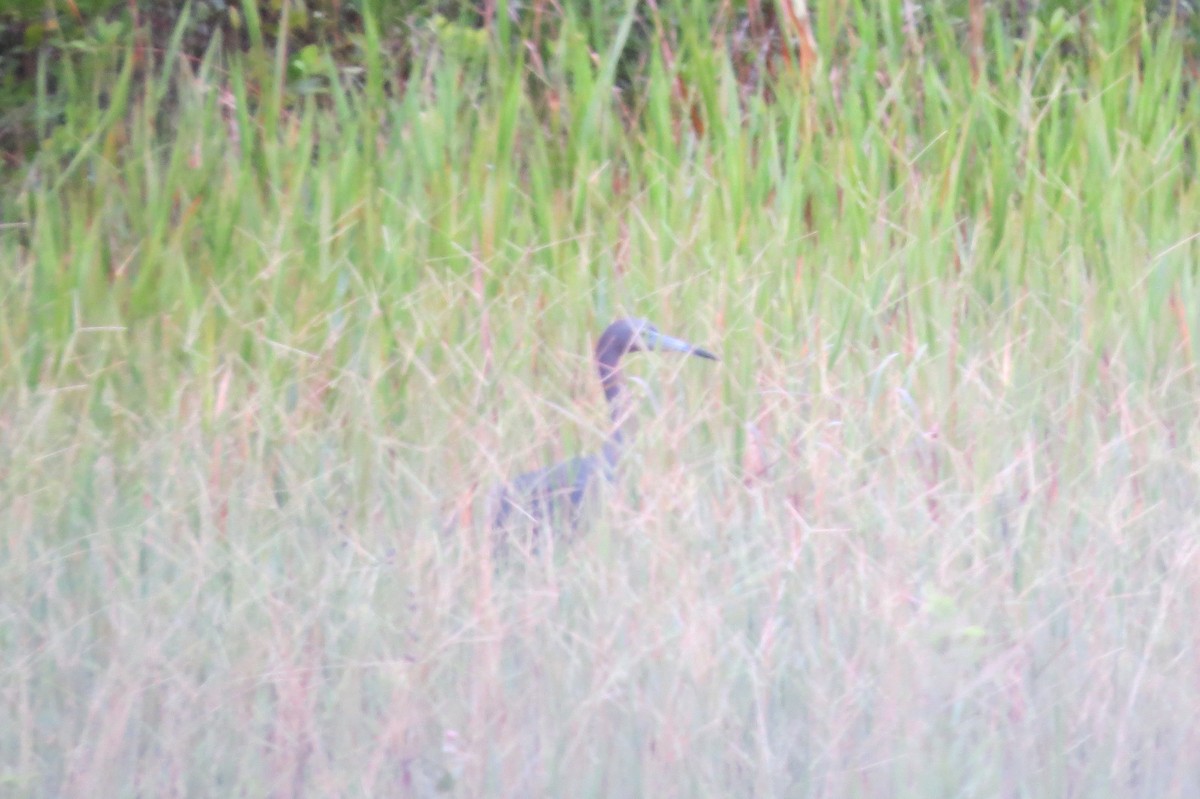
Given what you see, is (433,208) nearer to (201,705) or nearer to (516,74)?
(516,74)

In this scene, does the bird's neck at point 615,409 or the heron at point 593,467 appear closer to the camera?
the heron at point 593,467

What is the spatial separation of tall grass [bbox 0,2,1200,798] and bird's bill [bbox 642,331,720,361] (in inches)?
1.8

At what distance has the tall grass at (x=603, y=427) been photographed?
2330 millimetres

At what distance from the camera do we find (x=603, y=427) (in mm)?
3371

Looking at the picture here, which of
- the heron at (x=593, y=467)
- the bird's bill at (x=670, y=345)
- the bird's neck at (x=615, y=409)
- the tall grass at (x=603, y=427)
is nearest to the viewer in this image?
the tall grass at (x=603, y=427)

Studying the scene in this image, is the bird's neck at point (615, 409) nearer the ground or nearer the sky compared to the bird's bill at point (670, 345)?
nearer the ground

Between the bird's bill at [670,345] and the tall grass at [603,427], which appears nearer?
the tall grass at [603,427]

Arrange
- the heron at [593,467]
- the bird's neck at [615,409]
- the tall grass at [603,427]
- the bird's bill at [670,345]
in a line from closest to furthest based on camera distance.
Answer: the tall grass at [603,427]
the heron at [593,467]
the bird's neck at [615,409]
the bird's bill at [670,345]

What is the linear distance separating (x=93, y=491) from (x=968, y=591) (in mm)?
1578

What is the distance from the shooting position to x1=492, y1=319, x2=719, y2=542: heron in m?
3.01

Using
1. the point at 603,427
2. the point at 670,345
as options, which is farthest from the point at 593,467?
the point at 670,345

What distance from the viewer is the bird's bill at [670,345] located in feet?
11.4

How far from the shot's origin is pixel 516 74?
4438mm

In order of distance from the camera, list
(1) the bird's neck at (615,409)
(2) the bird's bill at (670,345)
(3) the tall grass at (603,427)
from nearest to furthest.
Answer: (3) the tall grass at (603,427), (1) the bird's neck at (615,409), (2) the bird's bill at (670,345)
